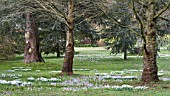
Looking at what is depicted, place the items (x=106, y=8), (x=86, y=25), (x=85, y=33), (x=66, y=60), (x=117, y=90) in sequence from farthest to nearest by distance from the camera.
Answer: (x=85, y=33)
(x=86, y=25)
(x=66, y=60)
(x=106, y=8)
(x=117, y=90)

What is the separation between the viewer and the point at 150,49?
1212 centimetres

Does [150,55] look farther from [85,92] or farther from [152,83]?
[85,92]

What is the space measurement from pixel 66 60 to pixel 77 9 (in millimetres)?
3204

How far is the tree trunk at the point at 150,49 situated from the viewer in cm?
1212

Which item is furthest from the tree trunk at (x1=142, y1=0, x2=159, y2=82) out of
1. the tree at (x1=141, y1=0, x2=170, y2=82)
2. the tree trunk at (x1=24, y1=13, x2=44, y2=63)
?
the tree trunk at (x1=24, y1=13, x2=44, y2=63)

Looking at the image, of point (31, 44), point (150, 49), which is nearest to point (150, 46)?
point (150, 49)

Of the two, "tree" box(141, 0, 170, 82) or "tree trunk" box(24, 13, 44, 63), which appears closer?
"tree" box(141, 0, 170, 82)

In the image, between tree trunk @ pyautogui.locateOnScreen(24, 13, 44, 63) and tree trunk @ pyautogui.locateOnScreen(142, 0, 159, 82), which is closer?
tree trunk @ pyautogui.locateOnScreen(142, 0, 159, 82)

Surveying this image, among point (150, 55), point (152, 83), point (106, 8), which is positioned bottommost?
point (152, 83)

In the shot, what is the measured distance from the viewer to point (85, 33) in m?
33.4

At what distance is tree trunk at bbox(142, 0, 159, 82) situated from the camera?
39.8 ft

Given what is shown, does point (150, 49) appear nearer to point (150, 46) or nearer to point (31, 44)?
point (150, 46)

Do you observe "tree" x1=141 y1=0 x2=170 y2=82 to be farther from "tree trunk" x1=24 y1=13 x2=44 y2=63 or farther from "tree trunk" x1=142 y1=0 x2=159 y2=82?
"tree trunk" x1=24 y1=13 x2=44 y2=63

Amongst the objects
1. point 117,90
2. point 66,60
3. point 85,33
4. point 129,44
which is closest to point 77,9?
point 66,60
